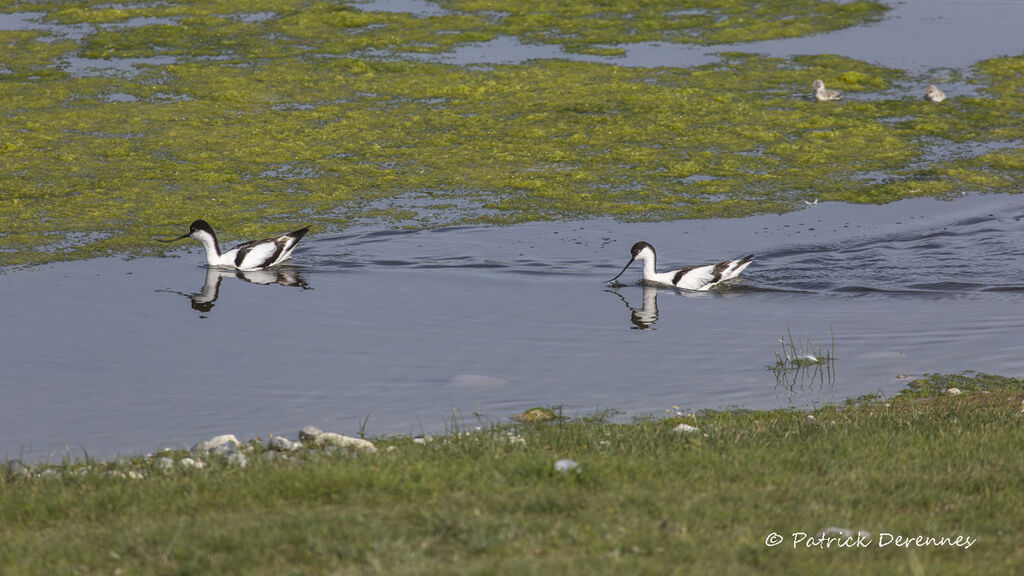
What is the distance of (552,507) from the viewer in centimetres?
591

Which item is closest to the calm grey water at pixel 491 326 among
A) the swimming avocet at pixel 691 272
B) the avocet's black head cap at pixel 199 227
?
the swimming avocet at pixel 691 272

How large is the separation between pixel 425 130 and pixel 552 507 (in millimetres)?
15257

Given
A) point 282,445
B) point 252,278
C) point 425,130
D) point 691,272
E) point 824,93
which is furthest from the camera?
point 824,93

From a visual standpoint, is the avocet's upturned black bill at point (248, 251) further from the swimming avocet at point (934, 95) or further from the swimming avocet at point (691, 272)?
the swimming avocet at point (934, 95)

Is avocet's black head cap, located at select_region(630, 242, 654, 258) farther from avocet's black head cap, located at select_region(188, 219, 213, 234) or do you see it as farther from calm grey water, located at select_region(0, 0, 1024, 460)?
avocet's black head cap, located at select_region(188, 219, 213, 234)

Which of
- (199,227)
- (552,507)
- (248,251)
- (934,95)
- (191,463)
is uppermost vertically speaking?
(934,95)

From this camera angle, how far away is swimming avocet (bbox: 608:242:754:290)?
46.1 ft

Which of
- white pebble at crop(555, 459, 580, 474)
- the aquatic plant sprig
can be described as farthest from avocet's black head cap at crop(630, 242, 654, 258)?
white pebble at crop(555, 459, 580, 474)

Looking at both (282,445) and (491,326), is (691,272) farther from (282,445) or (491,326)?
(282,445)

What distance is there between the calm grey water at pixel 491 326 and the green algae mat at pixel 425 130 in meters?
1.03

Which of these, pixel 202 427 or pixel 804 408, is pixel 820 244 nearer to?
pixel 804 408

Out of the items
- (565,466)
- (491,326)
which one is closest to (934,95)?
(491,326)

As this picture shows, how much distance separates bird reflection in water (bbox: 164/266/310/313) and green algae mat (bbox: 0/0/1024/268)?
126cm

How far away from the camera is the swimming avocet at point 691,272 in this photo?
14.1 meters
